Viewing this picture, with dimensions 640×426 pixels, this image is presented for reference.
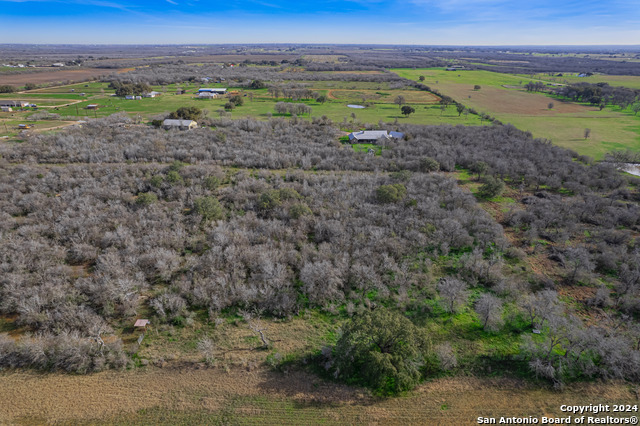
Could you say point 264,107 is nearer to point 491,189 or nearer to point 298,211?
point 298,211

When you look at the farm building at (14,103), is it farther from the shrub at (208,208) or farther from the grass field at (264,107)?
the shrub at (208,208)

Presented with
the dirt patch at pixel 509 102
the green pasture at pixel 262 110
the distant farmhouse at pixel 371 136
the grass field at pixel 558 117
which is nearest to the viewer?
the distant farmhouse at pixel 371 136

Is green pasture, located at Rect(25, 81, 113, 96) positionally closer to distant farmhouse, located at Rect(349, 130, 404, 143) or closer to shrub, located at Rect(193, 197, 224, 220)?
distant farmhouse, located at Rect(349, 130, 404, 143)

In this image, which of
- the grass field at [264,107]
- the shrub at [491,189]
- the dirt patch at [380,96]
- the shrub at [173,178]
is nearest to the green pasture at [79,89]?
the grass field at [264,107]

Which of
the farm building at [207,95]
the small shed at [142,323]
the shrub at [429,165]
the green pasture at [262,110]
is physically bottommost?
the small shed at [142,323]

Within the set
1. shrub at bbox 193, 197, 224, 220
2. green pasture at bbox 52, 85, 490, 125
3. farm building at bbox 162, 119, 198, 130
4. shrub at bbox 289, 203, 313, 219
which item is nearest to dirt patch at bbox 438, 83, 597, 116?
green pasture at bbox 52, 85, 490, 125

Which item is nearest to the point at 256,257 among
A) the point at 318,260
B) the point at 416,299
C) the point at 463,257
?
the point at 318,260

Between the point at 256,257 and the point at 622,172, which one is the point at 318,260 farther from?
the point at 622,172
